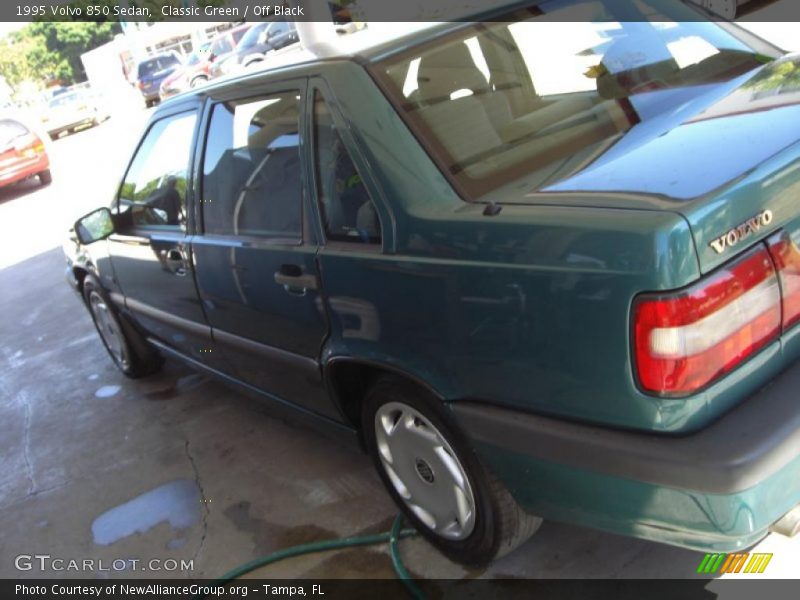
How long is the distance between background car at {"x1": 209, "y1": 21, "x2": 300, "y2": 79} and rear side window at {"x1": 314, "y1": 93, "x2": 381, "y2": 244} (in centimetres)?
1842

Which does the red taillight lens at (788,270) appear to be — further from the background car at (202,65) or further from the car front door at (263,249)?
the background car at (202,65)

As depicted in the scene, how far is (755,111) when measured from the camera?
2.10 meters

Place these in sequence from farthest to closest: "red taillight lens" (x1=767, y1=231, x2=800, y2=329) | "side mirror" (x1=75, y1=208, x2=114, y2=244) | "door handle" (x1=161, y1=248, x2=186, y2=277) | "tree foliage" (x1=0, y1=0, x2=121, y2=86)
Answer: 1. "tree foliage" (x1=0, y1=0, x2=121, y2=86)
2. "side mirror" (x1=75, y1=208, x2=114, y2=244)
3. "door handle" (x1=161, y1=248, x2=186, y2=277)
4. "red taillight lens" (x1=767, y1=231, x2=800, y2=329)

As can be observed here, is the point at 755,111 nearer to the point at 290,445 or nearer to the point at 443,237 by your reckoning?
the point at 443,237

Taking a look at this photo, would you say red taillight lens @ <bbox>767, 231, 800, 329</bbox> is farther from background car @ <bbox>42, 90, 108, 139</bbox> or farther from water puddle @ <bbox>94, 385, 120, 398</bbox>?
background car @ <bbox>42, 90, 108, 139</bbox>

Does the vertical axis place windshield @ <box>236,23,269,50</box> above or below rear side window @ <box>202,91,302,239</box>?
above

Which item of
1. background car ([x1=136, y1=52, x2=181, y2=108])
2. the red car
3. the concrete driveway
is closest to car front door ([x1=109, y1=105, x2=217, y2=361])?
the concrete driveway

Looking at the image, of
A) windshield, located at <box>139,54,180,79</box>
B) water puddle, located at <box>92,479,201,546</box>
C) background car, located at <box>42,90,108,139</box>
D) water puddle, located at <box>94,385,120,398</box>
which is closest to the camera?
water puddle, located at <box>92,479,201,546</box>

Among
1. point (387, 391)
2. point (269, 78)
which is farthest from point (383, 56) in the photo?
point (387, 391)

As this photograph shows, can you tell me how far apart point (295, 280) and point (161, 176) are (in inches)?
56.5

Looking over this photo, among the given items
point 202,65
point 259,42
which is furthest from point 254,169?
point 202,65

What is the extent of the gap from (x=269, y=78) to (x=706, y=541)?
6.84ft

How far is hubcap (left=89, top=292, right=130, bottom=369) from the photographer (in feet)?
15.9

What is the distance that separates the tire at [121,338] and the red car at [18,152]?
11.0m
